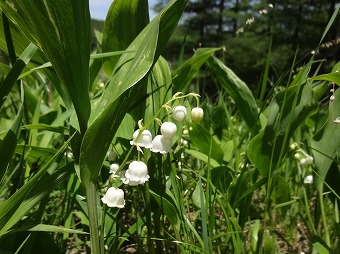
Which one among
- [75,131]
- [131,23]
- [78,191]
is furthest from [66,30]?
[78,191]

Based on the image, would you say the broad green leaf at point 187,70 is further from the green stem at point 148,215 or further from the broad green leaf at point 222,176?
the green stem at point 148,215

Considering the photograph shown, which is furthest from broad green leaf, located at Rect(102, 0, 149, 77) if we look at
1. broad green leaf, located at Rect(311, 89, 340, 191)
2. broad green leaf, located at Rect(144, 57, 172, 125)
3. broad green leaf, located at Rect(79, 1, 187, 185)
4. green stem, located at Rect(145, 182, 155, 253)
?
broad green leaf, located at Rect(311, 89, 340, 191)

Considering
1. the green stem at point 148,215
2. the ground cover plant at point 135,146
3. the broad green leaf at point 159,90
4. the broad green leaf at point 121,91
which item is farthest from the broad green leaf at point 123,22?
the green stem at point 148,215

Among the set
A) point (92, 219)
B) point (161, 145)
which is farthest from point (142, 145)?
point (92, 219)

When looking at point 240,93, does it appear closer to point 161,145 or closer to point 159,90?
point 159,90

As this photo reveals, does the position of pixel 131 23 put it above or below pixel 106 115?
above

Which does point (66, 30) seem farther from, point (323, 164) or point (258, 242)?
point (323, 164)
